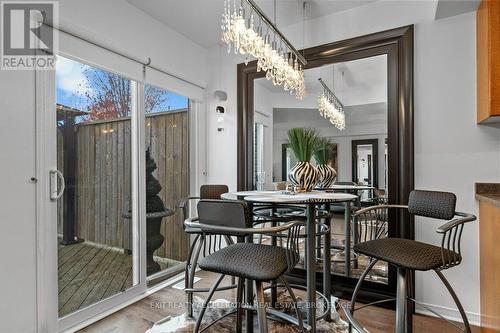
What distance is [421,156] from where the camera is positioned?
213cm

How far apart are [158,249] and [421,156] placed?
258cm

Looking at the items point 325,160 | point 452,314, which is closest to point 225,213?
point 325,160

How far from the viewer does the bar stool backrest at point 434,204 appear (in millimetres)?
1562

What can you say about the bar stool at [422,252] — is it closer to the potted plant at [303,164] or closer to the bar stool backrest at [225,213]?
the potted plant at [303,164]

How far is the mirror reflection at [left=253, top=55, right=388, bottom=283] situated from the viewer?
2.30 meters

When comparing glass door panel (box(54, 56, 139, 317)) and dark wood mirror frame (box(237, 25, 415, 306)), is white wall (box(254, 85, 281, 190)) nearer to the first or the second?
dark wood mirror frame (box(237, 25, 415, 306))

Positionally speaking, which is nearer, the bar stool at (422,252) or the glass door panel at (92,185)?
the bar stool at (422,252)

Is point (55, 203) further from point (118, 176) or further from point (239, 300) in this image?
point (239, 300)

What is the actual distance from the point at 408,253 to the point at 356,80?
1606mm

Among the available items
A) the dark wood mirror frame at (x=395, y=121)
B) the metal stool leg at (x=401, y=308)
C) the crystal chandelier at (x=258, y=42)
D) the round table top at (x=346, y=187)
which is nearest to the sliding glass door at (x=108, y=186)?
the crystal chandelier at (x=258, y=42)

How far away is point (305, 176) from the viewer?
197 centimetres

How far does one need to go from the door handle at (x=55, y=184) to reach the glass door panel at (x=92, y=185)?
108 millimetres

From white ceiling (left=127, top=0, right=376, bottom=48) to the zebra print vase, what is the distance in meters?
1.49

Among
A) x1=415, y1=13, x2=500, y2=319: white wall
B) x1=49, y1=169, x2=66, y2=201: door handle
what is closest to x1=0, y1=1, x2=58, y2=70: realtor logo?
x1=49, y1=169, x2=66, y2=201: door handle
